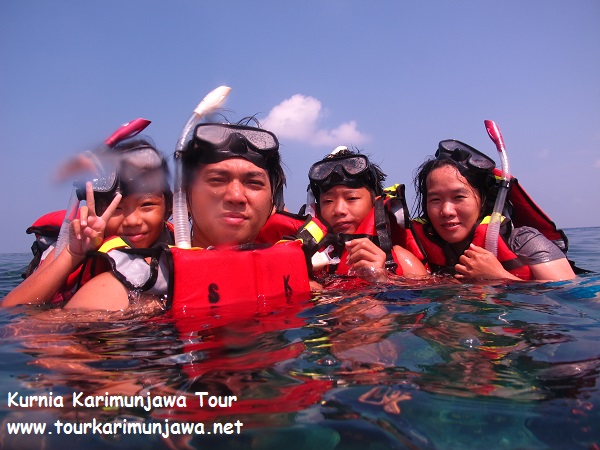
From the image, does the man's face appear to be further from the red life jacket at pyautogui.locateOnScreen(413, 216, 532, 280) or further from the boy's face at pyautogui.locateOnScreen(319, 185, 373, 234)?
the red life jacket at pyautogui.locateOnScreen(413, 216, 532, 280)

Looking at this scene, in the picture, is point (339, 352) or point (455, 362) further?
point (339, 352)

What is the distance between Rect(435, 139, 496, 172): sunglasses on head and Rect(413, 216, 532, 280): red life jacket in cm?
Result: 56

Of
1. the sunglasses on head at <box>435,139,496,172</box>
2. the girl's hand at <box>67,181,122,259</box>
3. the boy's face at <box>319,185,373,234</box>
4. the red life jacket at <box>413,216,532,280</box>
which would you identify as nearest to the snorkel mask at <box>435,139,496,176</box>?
the sunglasses on head at <box>435,139,496,172</box>

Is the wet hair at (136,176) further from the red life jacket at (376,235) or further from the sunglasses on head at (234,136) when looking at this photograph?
the red life jacket at (376,235)

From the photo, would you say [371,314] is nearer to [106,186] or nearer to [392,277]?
[392,277]

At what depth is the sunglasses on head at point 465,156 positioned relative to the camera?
469 cm

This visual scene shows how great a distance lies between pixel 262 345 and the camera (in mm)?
2203

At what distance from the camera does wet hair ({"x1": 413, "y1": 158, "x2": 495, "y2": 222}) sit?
470cm

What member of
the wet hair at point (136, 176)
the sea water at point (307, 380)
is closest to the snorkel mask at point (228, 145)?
the wet hair at point (136, 176)

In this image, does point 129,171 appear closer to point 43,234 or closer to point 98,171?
point 98,171

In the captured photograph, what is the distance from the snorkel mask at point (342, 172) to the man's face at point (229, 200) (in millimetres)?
1567

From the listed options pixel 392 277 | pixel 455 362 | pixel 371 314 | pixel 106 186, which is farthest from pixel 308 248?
pixel 455 362

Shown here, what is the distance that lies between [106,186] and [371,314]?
2.42m

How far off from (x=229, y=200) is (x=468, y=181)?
108 inches
